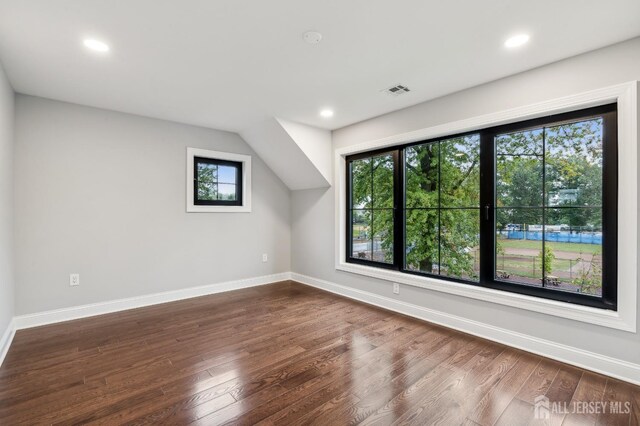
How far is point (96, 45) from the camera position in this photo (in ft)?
7.29

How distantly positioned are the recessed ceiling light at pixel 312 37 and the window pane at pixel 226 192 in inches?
115

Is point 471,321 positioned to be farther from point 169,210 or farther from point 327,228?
point 169,210

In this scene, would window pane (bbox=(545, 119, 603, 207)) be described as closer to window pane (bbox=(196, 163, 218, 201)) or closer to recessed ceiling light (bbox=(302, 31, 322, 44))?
recessed ceiling light (bbox=(302, 31, 322, 44))

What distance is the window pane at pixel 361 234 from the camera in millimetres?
4164


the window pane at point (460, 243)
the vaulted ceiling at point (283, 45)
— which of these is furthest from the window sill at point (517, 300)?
the vaulted ceiling at point (283, 45)

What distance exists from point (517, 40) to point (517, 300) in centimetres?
206

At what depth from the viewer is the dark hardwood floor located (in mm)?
1786

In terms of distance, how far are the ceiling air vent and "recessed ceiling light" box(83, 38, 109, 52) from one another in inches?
93.0

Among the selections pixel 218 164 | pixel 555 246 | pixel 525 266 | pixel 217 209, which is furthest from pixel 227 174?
pixel 555 246

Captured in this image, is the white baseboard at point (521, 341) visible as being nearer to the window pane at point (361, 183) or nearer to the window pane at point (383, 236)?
the window pane at point (383, 236)

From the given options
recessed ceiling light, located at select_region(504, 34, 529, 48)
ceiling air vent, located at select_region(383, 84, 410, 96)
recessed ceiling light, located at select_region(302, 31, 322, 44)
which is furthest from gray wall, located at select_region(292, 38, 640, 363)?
recessed ceiling light, located at select_region(302, 31, 322, 44)

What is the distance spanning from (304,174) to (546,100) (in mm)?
2989

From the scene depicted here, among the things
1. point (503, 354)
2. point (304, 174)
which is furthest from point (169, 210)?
point (503, 354)

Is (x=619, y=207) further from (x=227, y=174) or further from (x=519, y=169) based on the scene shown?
(x=227, y=174)
